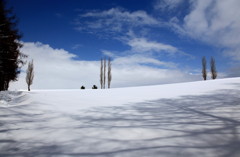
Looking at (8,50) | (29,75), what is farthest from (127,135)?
(29,75)

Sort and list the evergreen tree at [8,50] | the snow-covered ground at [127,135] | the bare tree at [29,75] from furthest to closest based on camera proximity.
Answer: the bare tree at [29,75], the evergreen tree at [8,50], the snow-covered ground at [127,135]

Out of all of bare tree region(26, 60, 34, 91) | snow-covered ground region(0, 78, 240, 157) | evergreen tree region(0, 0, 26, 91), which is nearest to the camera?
snow-covered ground region(0, 78, 240, 157)

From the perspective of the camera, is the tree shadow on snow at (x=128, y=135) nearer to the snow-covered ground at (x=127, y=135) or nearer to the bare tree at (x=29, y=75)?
the snow-covered ground at (x=127, y=135)

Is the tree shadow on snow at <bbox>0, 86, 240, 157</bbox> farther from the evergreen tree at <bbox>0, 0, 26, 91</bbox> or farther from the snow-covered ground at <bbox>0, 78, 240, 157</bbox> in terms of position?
the evergreen tree at <bbox>0, 0, 26, 91</bbox>

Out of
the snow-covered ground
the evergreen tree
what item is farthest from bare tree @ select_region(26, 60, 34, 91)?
the snow-covered ground

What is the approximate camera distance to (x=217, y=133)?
241 cm

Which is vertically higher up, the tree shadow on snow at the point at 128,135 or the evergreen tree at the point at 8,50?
the evergreen tree at the point at 8,50

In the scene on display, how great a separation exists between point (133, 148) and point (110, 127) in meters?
0.98

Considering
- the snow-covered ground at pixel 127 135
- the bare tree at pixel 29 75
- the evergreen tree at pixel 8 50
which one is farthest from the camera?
the bare tree at pixel 29 75

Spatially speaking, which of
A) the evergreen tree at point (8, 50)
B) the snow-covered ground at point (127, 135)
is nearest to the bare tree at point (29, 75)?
the evergreen tree at point (8, 50)

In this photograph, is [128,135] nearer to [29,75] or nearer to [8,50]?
[8,50]

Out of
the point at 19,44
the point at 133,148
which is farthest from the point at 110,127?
the point at 19,44

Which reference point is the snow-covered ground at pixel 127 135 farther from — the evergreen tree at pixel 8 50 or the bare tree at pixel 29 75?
the bare tree at pixel 29 75

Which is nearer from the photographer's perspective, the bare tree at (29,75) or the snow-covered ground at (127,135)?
the snow-covered ground at (127,135)
